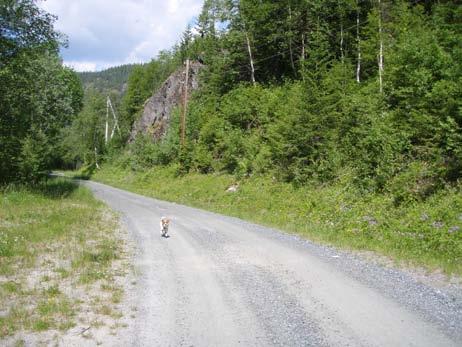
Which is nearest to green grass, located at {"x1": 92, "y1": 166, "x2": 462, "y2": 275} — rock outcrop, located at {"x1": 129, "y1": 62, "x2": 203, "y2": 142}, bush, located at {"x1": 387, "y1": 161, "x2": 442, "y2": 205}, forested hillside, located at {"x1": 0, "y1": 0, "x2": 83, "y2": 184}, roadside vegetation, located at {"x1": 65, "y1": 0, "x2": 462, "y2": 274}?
roadside vegetation, located at {"x1": 65, "y1": 0, "x2": 462, "y2": 274}

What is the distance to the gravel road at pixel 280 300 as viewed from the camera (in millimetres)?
5562

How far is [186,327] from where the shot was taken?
19.1 ft

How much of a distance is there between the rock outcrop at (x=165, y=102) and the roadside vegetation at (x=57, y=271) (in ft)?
108

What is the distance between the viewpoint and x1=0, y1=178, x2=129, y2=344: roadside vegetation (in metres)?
6.06

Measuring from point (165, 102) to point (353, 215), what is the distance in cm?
3820

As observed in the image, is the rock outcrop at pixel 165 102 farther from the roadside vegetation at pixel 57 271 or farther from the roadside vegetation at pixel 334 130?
the roadside vegetation at pixel 57 271

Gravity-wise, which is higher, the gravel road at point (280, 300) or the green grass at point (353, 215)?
the green grass at point (353, 215)

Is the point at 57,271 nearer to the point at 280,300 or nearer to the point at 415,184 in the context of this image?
the point at 280,300

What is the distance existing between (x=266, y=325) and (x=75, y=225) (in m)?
9.90

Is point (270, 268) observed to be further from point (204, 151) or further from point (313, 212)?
point (204, 151)

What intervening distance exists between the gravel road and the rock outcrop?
37304mm

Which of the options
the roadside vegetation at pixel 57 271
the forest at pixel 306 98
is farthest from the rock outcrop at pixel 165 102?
the roadside vegetation at pixel 57 271

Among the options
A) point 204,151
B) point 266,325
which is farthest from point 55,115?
point 266,325

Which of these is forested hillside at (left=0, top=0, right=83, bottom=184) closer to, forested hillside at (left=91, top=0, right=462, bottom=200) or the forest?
the forest
